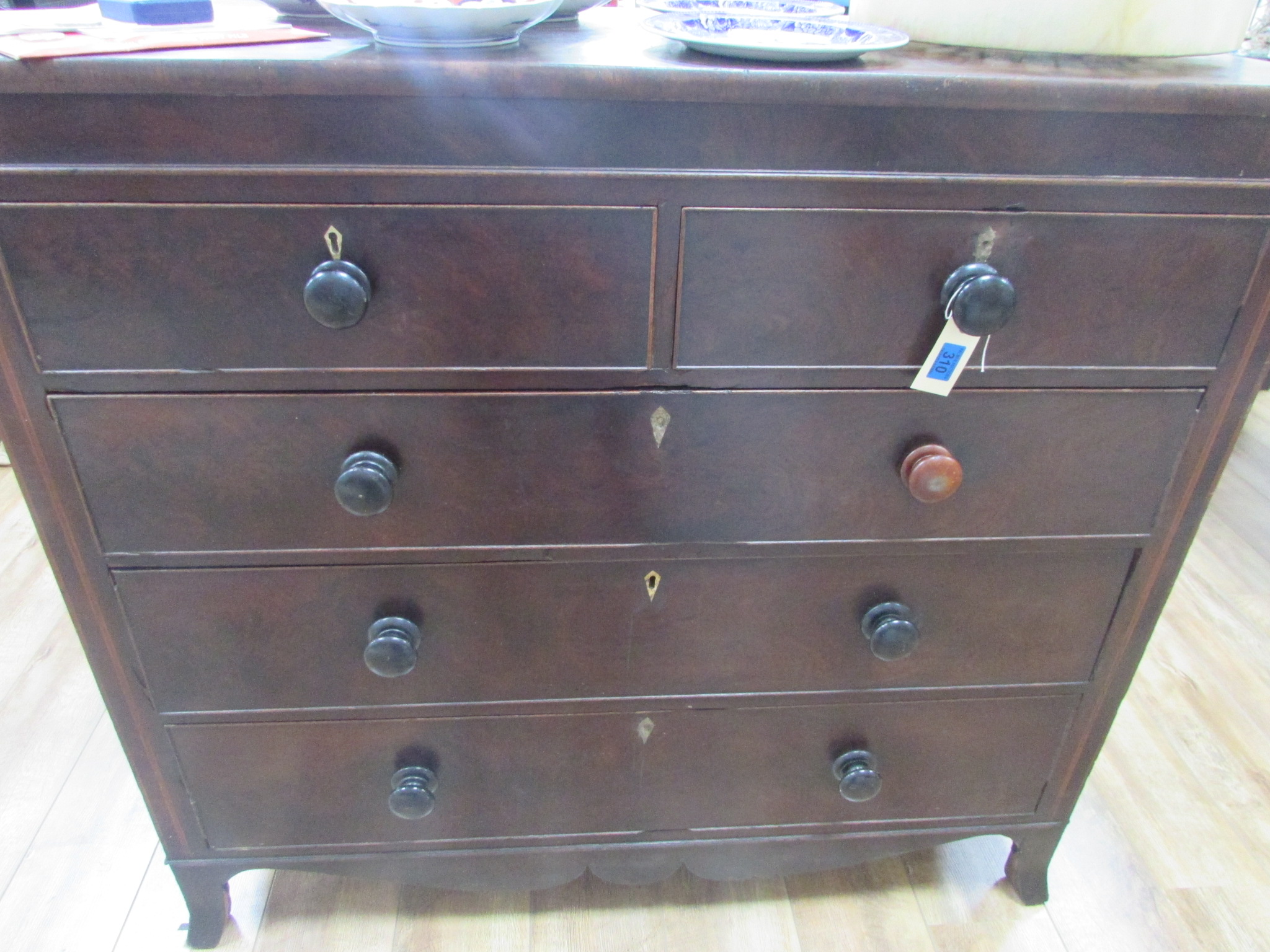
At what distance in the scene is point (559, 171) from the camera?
569 mm

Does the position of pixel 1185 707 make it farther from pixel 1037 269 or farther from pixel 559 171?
pixel 559 171

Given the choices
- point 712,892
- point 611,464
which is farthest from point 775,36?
point 712,892

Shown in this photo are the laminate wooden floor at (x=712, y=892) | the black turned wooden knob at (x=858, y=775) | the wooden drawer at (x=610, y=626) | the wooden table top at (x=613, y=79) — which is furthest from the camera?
the laminate wooden floor at (x=712, y=892)

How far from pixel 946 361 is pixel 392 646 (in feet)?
1.69

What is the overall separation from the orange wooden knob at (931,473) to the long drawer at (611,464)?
23 mm

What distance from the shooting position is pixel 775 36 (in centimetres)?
63

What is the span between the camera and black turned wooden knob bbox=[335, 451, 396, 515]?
63 cm

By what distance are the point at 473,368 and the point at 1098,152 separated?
474 millimetres

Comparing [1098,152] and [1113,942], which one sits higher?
[1098,152]

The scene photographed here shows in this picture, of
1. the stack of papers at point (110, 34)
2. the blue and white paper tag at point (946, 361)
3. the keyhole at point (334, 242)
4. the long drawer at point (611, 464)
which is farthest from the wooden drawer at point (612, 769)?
the stack of papers at point (110, 34)

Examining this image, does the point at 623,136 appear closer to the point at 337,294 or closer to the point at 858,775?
the point at 337,294

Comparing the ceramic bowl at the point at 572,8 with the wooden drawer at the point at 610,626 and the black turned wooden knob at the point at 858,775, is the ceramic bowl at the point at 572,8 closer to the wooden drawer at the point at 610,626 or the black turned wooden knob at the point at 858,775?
the wooden drawer at the point at 610,626

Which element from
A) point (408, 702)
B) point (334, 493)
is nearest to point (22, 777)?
point (408, 702)

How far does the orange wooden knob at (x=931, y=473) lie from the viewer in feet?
2.15
